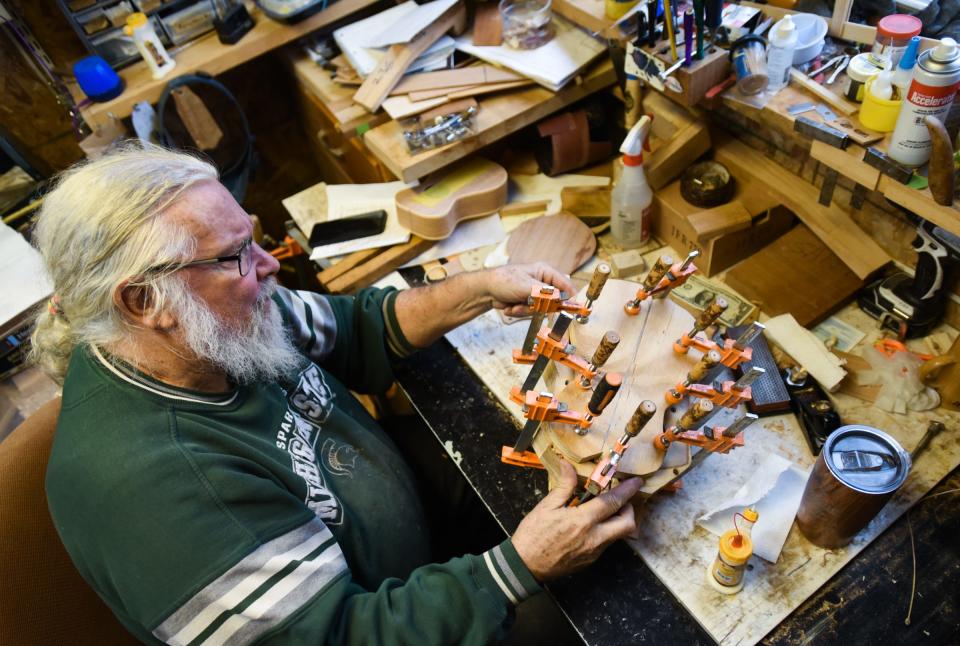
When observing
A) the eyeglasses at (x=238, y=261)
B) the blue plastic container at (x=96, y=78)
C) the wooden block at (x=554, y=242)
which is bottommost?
the wooden block at (x=554, y=242)

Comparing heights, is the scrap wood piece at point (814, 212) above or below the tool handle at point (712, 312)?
below

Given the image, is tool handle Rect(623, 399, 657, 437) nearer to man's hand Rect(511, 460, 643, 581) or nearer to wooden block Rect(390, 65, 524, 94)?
man's hand Rect(511, 460, 643, 581)

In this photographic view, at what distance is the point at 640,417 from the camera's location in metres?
0.98

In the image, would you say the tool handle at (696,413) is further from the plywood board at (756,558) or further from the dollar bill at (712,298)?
the dollar bill at (712,298)

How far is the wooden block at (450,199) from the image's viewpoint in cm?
168

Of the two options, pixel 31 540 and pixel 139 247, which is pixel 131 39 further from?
pixel 31 540

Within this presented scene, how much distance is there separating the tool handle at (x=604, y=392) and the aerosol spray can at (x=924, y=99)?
626 mm

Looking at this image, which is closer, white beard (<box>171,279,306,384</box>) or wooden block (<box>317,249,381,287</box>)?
white beard (<box>171,279,306,384</box>)

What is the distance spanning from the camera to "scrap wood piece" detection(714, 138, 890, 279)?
1377mm

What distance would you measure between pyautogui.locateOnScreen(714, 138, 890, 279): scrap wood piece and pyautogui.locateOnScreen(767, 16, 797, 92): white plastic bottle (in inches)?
9.4

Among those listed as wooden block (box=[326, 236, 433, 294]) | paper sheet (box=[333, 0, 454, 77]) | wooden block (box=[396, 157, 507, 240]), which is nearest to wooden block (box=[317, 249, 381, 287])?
wooden block (box=[326, 236, 433, 294])

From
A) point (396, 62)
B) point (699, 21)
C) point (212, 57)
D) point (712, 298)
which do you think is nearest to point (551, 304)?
point (712, 298)

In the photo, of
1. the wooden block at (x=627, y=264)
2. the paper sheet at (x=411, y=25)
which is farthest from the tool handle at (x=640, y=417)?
the paper sheet at (x=411, y=25)

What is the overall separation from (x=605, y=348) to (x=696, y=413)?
18 centimetres
